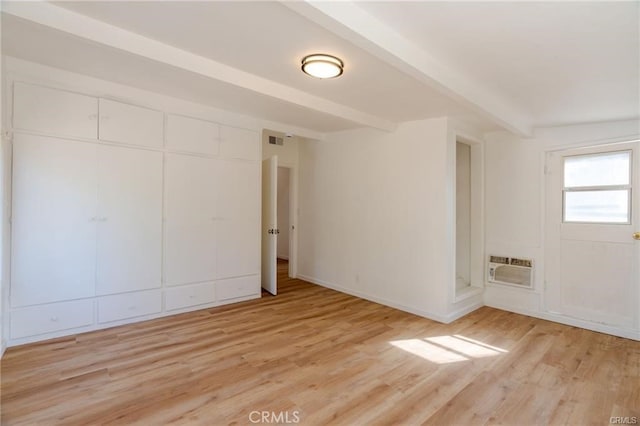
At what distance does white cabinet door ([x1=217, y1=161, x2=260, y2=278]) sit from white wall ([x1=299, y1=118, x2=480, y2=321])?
1331 millimetres

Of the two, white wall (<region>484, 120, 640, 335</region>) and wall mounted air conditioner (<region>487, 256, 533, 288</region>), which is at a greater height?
white wall (<region>484, 120, 640, 335</region>)

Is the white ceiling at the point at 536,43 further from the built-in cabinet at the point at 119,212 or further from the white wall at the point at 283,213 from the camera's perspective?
the white wall at the point at 283,213

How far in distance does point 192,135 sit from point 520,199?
4.38 meters

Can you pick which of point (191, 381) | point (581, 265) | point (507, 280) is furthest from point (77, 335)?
point (581, 265)

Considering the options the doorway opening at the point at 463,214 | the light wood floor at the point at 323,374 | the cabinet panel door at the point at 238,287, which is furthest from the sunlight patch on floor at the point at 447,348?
the cabinet panel door at the point at 238,287

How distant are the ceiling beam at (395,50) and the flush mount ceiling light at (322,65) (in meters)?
0.46

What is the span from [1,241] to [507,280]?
562cm

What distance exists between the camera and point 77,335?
3.14 m

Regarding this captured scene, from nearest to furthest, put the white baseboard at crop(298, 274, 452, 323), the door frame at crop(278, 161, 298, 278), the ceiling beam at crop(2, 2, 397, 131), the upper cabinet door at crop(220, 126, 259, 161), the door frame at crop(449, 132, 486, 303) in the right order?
the ceiling beam at crop(2, 2, 397, 131), the white baseboard at crop(298, 274, 452, 323), the upper cabinet door at crop(220, 126, 259, 161), the door frame at crop(449, 132, 486, 303), the door frame at crop(278, 161, 298, 278)

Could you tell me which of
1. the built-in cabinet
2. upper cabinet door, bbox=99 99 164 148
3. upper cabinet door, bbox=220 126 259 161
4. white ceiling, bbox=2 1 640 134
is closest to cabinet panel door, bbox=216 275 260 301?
the built-in cabinet

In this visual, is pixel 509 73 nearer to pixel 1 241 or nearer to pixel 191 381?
pixel 191 381

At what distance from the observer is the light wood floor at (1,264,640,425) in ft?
6.82

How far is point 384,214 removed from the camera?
4.52 metres

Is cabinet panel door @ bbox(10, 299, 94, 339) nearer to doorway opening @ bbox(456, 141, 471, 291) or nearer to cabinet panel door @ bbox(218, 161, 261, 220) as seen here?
cabinet panel door @ bbox(218, 161, 261, 220)
